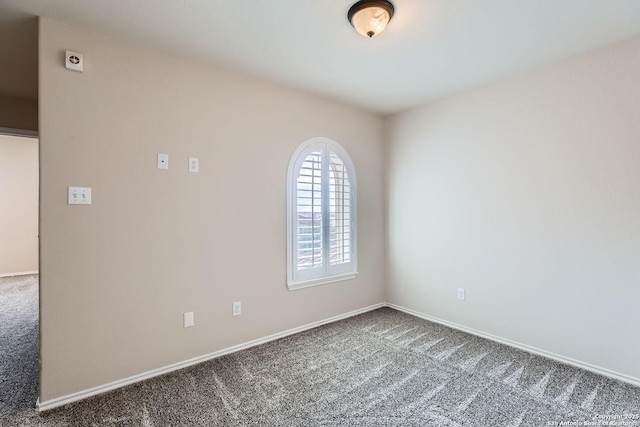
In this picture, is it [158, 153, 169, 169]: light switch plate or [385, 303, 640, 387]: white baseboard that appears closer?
[385, 303, 640, 387]: white baseboard

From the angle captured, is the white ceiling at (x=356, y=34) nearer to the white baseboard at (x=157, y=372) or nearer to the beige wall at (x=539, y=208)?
the beige wall at (x=539, y=208)

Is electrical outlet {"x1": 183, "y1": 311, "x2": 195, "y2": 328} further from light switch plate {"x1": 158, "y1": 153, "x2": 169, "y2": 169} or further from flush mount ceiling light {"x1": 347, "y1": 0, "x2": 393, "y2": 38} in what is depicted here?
flush mount ceiling light {"x1": 347, "y1": 0, "x2": 393, "y2": 38}

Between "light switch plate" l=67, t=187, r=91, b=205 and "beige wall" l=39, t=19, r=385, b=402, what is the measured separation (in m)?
0.04

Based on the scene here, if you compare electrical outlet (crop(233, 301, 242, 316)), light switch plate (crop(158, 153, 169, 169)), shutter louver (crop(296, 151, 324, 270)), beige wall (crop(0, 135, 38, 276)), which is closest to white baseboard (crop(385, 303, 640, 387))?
shutter louver (crop(296, 151, 324, 270))

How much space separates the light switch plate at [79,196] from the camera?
6.60 ft

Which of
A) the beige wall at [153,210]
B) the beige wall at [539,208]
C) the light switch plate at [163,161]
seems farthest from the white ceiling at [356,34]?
the light switch plate at [163,161]

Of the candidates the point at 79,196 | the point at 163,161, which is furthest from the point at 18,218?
the point at 163,161

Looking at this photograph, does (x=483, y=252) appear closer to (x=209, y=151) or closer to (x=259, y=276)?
(x=259, y=276)

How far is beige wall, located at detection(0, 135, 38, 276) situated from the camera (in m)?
5.57

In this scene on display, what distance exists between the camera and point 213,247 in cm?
260

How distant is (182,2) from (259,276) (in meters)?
2.13

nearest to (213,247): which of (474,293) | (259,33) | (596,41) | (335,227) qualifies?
(335,227)

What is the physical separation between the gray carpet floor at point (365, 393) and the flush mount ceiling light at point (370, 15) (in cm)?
236

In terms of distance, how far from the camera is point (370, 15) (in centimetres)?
181
